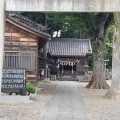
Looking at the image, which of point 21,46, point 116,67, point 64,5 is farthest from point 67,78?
point 64,5

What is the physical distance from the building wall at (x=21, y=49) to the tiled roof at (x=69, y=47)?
863 inches

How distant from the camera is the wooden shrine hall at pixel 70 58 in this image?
149 feet

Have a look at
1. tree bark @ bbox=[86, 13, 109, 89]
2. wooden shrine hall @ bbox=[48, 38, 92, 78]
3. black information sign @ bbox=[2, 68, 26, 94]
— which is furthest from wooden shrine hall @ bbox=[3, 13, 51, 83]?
wooden shrine hall @ bbox=[48, 38, 92, 78]

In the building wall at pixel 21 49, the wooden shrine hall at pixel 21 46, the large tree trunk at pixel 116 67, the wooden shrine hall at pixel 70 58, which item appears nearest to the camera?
the large tree trunk at pixel 116 67

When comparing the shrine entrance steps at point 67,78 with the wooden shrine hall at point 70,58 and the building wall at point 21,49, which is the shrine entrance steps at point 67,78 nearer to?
the wooden shrine hall at point 70,58

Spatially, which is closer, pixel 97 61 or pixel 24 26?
pixel 24 26

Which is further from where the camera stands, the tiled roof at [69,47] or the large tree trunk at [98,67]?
the tiled roof at [69,47]

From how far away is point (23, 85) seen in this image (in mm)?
15938

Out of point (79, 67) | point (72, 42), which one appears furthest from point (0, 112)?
Result: point (72, 42)

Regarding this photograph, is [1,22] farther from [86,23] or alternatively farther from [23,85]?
[86,23]

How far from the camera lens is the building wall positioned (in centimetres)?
2298

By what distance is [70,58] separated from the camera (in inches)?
1801

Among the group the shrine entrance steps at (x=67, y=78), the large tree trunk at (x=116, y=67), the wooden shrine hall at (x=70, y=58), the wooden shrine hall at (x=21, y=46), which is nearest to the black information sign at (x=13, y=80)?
the large tree trunk at (x=116, y=67)

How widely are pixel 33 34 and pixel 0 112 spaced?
1191 cm
